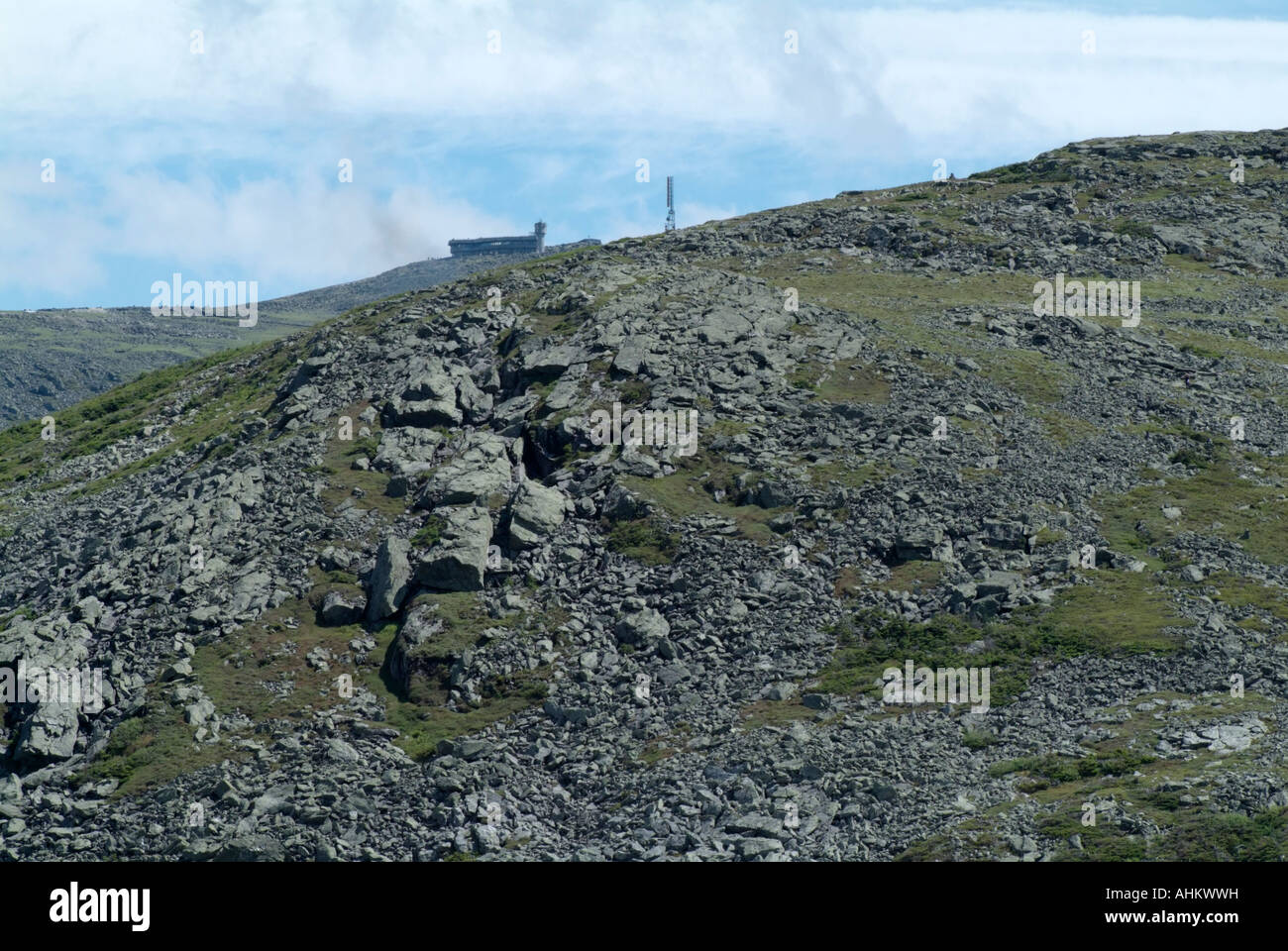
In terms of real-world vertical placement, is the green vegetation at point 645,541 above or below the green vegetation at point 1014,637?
above

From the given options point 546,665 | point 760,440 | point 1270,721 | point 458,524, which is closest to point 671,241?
point 760,440

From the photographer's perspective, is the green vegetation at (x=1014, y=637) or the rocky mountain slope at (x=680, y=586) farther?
the green vegetation at (x=1014, y=637)

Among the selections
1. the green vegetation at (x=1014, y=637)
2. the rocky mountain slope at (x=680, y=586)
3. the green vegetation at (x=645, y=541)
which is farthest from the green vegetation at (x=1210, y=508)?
the green vegetation at (x=645, y=541)

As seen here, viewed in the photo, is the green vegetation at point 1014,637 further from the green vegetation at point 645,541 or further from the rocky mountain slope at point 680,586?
the green vegetation at point 645,541

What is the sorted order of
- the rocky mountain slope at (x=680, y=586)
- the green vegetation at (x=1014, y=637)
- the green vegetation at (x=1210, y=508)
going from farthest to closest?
the green vegetation at (x=1210, y=508)
the green vegetation at (x=1014, y=637)
the rocky mountain slope at (x=680, y=586)

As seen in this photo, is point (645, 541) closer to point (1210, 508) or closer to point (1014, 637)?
point (1014, 637)

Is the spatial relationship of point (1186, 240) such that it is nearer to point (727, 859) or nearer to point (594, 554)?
point (594, 554)

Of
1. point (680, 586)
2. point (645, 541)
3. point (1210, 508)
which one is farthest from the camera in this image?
point (1210, 508)

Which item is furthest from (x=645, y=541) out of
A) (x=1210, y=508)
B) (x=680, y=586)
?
(x=1210, y=508)

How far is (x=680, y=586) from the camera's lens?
4434 centimetres

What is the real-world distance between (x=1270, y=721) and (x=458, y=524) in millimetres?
29220

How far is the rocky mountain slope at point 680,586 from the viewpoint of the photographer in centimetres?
3294

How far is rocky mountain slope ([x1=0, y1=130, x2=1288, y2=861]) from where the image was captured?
32938 mm

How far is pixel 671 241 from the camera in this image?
8350 cm
